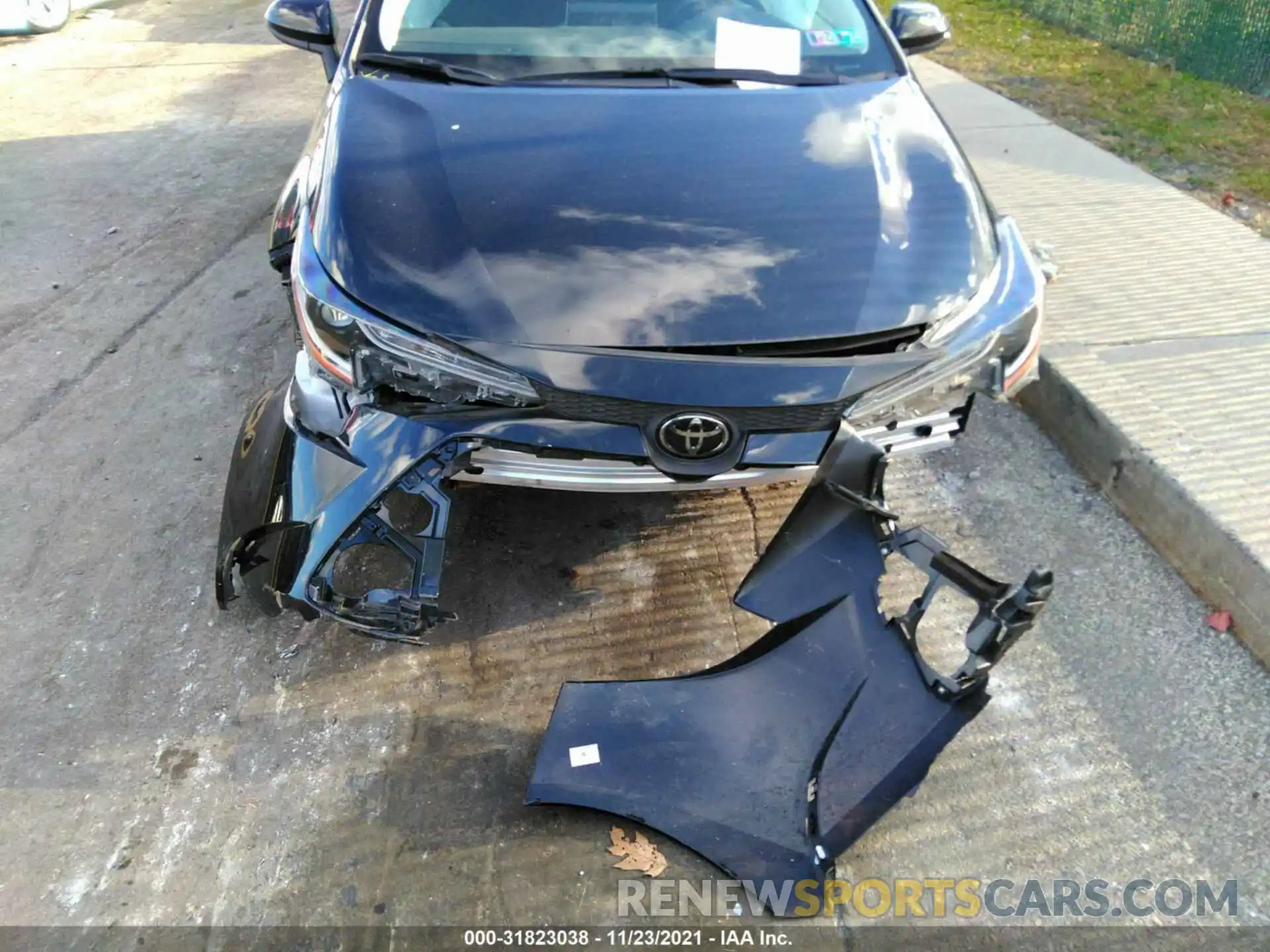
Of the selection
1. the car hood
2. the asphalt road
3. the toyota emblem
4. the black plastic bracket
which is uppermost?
the car hood

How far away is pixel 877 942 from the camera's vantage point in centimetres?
201

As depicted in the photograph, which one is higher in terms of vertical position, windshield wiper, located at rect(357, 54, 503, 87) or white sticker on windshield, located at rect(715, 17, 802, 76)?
white sticker on windshield, located at rect(715, 17, 802, 76)

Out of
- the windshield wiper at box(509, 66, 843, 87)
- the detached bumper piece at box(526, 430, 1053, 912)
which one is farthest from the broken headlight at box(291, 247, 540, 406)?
the windshield wiper at box(509, 66, 843, 87)

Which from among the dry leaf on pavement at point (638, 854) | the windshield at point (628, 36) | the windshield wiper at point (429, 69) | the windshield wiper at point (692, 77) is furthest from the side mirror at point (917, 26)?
the dry leaf on pavement at point (638, 854)

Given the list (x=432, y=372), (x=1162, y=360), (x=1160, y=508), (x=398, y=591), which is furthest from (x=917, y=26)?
(x=398, y=591)

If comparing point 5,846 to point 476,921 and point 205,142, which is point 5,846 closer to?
point 476,921

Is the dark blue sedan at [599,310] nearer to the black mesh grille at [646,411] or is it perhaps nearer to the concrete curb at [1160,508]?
the black mesh grille at [646,411]

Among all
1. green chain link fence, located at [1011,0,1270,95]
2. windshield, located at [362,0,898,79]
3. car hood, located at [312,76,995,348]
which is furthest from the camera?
green chain link fence, located at [1011,0,1270,95]

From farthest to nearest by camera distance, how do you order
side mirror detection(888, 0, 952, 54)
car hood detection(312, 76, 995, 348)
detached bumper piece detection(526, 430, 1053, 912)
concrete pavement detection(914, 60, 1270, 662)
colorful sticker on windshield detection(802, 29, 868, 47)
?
side mirror detection(888, 0, 952, 54) → colorful sticker on windshield detection(802, 29, 868, 47) → concrete pavement detection(914, 60, 1270, 662) → car hood detection(312, 76, 995, 348) → detached bumper piece detection(526, 430, 1053, 912)

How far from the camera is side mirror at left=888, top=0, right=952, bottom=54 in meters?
3.60

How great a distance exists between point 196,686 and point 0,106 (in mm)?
7271

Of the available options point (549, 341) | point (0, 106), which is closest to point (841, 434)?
point (549, 341)

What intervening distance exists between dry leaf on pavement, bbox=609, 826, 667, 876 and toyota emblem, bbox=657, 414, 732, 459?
0.92m

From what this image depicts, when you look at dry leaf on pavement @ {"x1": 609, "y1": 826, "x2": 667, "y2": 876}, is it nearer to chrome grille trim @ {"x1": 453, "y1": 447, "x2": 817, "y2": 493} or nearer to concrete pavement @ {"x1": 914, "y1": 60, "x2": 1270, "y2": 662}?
chrome grille trim @ {"x1": 453, "y1": 447, "x2": 817, "y2": 493}
